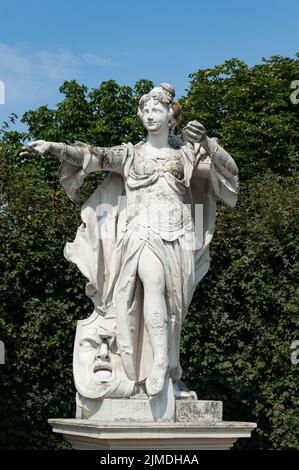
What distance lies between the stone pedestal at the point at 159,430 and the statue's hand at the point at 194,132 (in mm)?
1993

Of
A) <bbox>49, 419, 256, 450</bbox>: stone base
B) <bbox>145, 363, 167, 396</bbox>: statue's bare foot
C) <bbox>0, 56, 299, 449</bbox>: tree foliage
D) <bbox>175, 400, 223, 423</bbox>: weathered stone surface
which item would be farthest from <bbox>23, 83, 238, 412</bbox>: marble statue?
<bbox>0, 56, 299, 449</bbox>: tree foliage

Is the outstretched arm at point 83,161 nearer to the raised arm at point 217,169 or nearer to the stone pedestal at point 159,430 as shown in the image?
the raised arm at point 217,169

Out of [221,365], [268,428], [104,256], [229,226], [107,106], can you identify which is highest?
[107,106]

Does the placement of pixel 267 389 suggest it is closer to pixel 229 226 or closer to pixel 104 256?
pixel 229 226

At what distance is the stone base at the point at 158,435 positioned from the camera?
5.93 m

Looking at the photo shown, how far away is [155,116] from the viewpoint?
22.7 ft

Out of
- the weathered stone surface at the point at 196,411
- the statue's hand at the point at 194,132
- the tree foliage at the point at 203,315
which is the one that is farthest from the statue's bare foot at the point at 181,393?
the tree foliage at the point at 203,315

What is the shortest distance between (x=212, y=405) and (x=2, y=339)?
3704mm

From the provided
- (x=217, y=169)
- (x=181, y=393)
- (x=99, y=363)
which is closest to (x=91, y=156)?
(x=217, y=169)

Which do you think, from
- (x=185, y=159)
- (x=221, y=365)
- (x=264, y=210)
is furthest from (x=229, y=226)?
(x=185, y=159)

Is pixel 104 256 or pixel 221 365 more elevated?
pixel 104 256

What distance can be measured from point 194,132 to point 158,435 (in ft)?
7.49

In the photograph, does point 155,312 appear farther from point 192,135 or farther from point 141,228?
point 192,135

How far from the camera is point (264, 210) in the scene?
1048cm
